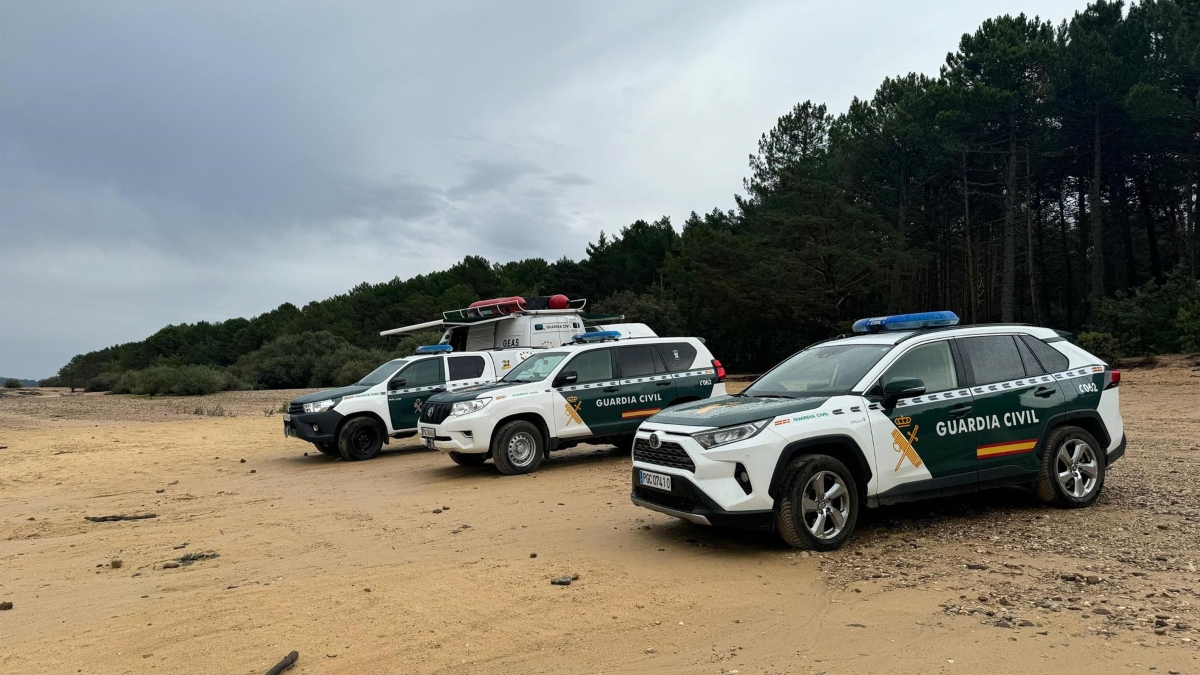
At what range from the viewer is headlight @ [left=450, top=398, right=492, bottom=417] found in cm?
1091

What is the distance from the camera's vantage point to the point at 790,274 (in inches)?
1431

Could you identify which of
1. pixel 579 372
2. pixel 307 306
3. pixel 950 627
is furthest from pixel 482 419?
pixel 307 306

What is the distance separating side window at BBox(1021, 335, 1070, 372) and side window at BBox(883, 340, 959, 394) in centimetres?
103

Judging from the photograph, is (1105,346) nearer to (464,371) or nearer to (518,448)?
(464,371)

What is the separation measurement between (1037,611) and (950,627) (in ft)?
2.04

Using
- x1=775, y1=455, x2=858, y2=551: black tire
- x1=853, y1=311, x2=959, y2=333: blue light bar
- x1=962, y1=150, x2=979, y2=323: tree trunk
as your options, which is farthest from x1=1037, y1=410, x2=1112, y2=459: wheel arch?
x1=962, y1=150, x2=979, y2=323: tree trunk

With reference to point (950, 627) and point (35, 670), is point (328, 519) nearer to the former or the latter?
point (35, 670)

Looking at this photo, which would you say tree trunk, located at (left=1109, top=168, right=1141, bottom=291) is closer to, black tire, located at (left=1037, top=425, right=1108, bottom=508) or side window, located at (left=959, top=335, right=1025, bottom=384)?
black tire, located at (left=1037, top=425, right=1108, bottom=508)

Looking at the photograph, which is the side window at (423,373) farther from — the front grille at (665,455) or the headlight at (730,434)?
the headlight at (730,434)

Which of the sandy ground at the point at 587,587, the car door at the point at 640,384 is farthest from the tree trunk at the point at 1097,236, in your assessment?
the car door at the point at 640,384

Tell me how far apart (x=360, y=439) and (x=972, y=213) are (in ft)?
132

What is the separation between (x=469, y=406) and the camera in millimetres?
10938

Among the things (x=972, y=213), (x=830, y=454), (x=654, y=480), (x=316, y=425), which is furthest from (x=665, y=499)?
(x=972, y=213)

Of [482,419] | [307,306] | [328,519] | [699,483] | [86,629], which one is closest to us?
[86,629]
